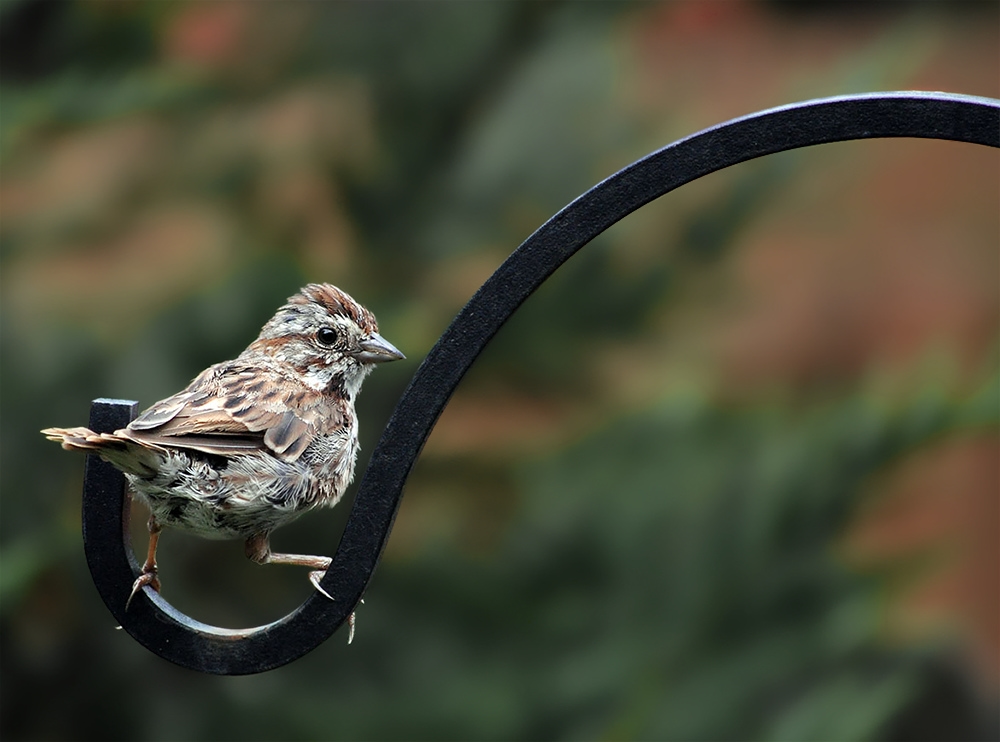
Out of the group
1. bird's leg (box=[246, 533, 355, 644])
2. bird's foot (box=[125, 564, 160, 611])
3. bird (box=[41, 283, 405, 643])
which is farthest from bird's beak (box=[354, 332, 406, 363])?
bird's foot (box=[125, 564, 160, 611])

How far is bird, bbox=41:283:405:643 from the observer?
3.09 feet

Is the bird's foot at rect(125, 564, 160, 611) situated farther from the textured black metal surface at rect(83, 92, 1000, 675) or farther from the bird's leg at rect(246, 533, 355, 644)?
the bird's leg at rect(246, 533, 355, 644)

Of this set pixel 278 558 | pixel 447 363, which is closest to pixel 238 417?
pixel 278 558


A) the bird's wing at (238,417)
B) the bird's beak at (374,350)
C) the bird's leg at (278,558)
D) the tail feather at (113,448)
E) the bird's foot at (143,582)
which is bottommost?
the bird's foot at (143,582)

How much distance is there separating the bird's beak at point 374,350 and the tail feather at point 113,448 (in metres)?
0.27

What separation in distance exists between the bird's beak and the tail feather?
273mm

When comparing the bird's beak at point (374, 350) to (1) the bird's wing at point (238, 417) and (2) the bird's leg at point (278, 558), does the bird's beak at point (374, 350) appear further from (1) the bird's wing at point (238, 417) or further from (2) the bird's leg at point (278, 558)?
(2) the bird's leg at point (278, 558)

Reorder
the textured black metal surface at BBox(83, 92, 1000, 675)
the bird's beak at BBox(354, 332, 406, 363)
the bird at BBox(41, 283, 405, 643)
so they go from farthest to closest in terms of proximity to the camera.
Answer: the bird's beak at BBox(354, 332, 406, 363) → the bird at BBox(41, 283, 405, 643) → the textured black metal surface at BBox(83, 92, 1000, 675)

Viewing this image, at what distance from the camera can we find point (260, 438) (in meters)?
1.03

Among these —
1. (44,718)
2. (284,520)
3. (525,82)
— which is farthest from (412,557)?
(284,520)

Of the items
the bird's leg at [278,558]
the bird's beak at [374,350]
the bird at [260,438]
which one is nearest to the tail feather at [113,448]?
the bird at [260,438]

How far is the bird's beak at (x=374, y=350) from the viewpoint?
113cm

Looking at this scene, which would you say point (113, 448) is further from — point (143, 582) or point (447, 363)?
point (447, 363)

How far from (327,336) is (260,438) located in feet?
0.58
